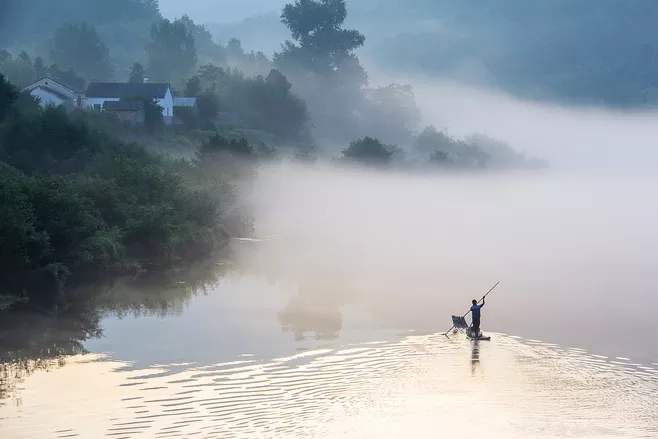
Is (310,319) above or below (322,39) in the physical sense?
below

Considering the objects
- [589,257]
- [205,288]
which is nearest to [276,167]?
[589,257]

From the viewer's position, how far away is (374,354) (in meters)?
40.2

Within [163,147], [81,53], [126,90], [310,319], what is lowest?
[310,319]

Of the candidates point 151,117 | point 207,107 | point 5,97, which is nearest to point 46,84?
point 151,117

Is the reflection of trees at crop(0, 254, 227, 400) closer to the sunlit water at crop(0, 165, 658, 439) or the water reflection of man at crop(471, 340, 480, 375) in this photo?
the sunlit water at crop(0, 165, 658, 439)

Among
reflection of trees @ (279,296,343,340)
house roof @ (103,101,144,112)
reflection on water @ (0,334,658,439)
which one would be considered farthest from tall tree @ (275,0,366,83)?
reflection on water @ (0,334,658,439)

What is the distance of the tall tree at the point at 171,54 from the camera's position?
17050cm

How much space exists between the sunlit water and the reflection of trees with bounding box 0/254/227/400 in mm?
314

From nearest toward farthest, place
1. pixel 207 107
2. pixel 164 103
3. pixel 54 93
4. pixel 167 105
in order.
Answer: pixel 54 93 → pixel 164 103 → pixel 167 105 → pixel 207 107

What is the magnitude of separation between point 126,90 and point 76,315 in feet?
251

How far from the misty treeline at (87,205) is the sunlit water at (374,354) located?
368cm

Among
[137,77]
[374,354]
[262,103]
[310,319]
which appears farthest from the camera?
[262,103]

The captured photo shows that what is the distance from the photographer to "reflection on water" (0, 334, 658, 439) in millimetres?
30766

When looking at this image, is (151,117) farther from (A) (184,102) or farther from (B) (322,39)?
(B) (322,39)
